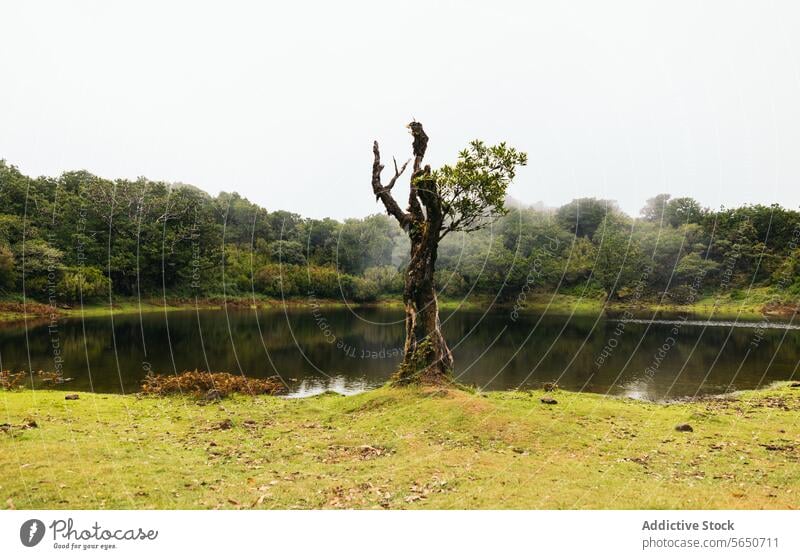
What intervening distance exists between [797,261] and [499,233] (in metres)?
40.0

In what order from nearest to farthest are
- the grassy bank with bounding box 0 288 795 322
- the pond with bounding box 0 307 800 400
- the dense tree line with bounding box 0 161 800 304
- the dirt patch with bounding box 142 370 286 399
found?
the dirt patch with bounding box 142 370 286 399 < the pond with bounding box 0 307 800 400 < the grassy bank with bounding box 0 288 795 322 < the dense tree line with bounding box 0 161 800 304

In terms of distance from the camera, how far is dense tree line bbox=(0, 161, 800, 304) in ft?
185

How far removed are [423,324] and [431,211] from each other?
351 centimetres

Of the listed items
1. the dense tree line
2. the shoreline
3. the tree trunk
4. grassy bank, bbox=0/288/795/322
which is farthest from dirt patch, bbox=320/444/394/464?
the dense tree line

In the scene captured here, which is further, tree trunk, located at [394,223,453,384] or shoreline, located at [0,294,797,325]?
shoreline, located at [0,294,797,325]

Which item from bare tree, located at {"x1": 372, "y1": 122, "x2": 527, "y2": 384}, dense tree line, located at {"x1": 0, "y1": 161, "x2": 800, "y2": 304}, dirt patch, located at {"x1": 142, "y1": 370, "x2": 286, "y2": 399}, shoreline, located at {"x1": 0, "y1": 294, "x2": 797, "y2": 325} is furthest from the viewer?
dense tree line, located at {"x1": 0, "y1": 161, "x2": 800, "y2": 304}

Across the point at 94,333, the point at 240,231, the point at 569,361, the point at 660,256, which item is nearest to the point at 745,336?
the point at 569,361

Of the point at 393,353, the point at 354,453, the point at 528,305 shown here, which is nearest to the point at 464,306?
the point at 528,305

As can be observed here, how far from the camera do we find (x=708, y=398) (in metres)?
20.3

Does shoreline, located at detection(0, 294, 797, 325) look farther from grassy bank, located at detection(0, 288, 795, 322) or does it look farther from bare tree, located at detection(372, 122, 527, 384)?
bare tree, located at detection(372, 122, 527, 384)
